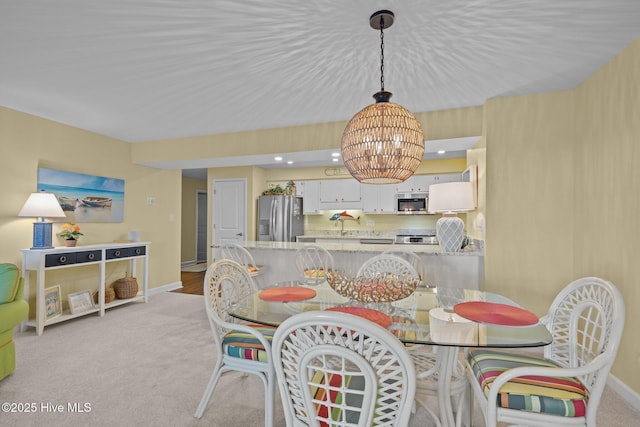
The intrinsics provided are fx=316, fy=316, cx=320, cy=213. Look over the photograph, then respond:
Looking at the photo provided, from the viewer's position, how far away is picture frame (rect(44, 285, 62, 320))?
3367mm

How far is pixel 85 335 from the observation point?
3191mm

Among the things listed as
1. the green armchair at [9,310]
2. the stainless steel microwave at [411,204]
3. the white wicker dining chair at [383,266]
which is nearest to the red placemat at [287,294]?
the white wicker dining chair at [383,266]

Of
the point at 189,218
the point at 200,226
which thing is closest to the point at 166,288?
the point at 189,218

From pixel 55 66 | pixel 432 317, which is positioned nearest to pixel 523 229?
pixel 432 317

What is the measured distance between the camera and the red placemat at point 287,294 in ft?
6.27

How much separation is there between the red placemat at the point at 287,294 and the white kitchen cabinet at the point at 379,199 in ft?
12.8

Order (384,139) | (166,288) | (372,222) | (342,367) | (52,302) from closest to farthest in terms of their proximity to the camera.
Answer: (342,367), (384,139), (52,302), (166,288), (372,222)

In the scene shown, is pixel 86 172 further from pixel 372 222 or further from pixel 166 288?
pixel 372 222

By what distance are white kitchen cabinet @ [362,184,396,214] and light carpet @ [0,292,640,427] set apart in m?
3.52

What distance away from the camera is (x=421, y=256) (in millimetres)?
3244

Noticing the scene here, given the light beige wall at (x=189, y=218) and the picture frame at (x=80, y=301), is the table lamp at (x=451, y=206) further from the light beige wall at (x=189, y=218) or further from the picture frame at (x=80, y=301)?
the light beige wall at (x=189, y=218)

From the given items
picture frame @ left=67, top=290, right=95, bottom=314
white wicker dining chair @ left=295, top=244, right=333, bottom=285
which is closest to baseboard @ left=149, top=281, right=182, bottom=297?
picture frame @ left=67, top=290, right=95, bottom=314

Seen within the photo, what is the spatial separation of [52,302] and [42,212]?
1016 mm

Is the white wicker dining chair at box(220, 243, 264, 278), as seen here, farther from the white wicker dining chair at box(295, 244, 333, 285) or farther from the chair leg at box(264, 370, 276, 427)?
the chair leg at box(264, 370, 276, 427)
